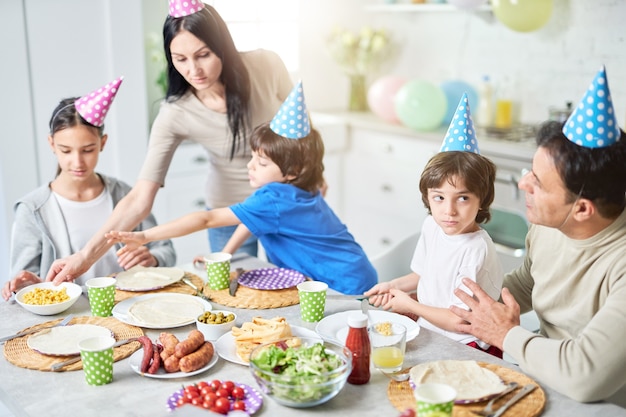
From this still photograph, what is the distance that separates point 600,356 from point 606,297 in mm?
199

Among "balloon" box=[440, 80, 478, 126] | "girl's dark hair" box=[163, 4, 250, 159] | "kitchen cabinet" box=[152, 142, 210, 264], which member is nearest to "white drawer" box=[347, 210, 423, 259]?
"balloon" box=[440, 80, 478, 126]

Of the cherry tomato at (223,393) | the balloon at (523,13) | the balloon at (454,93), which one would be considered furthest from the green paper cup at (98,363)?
the balloon at (454,93)

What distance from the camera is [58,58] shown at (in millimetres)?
3537

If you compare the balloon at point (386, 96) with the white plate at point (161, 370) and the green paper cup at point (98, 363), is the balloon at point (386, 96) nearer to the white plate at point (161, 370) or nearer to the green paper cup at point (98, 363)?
the white plate at point (161, 370)

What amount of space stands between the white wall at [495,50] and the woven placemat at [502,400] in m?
2.57

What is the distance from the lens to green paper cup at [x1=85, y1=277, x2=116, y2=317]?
191 cm

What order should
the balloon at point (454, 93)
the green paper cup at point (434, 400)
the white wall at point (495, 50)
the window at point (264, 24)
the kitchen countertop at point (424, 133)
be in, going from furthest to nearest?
the window at point (264, 24), the balloon at point (454, 93), the white wall at point (495, 50), the kitchen countertop at point (424, 133), the green paper cup at point (434, 400)

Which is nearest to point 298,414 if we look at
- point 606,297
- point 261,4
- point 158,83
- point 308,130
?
point 606,297

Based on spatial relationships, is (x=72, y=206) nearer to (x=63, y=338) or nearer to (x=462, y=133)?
(x=63, y=338)

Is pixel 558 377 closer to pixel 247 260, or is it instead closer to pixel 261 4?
pixel 247 260

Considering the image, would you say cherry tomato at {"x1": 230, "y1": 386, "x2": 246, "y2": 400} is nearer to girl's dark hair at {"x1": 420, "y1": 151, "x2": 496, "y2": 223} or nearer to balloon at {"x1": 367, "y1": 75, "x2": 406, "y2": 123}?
girl's dark hair at {"x1": 420, "y1": 151, "x2": 496, "y2": 223}

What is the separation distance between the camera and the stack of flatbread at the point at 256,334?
1667mm

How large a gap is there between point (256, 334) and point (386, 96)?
2.91 metres

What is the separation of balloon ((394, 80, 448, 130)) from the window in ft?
3.05
